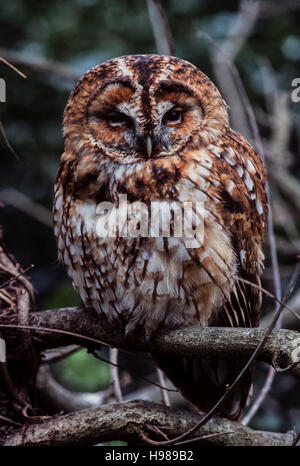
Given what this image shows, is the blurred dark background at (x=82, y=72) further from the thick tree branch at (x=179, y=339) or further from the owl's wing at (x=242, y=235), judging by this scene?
the thick tree branch at (x=179, y=339)

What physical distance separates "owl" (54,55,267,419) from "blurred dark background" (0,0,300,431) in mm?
1118

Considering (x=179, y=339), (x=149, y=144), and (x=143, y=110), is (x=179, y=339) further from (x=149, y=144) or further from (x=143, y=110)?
(x=143, y=110)

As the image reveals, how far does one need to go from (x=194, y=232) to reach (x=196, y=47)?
2.04m

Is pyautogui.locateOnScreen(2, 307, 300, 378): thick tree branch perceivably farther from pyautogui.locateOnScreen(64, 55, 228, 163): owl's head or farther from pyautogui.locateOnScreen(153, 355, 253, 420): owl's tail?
pyautogui.locateOnScreen(64, 55, 228, 163): owl's head

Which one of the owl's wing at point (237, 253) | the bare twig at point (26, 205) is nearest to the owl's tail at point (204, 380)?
the owl's wing at point (237, 253)

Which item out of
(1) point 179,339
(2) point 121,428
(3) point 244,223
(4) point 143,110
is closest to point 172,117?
→ (4) point 143,110

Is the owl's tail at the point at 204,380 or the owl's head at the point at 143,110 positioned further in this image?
the owl's tail at the point at 204,380

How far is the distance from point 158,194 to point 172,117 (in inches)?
10.5

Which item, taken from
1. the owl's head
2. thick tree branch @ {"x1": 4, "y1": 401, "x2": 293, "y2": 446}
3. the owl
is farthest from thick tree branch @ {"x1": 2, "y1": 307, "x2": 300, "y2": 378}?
the owl's head

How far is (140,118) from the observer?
6.50 ft

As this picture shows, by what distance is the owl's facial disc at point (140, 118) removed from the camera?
1974 mm
